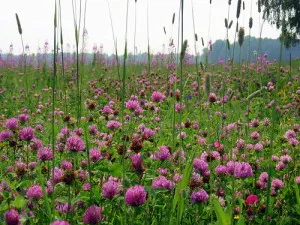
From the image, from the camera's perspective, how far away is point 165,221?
1.50 m

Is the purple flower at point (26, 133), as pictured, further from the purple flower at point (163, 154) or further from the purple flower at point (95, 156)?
the purple flower at point (163, 154)

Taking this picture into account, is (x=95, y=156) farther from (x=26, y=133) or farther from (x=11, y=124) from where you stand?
(x=11, y=124)

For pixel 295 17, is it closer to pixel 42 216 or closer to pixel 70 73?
pixel 70 73

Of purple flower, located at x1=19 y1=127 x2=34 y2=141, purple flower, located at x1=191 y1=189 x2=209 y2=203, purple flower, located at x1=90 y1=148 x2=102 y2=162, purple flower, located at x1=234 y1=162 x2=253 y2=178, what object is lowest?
purple flower, located at x1=191 y1=189 x2=209 y2=203

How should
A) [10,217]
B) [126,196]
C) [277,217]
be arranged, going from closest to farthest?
1. [10,217]
2. [126,196]
3. [277,217]

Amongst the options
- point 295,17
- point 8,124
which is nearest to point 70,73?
point 8,124

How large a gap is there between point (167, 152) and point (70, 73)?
7329mm

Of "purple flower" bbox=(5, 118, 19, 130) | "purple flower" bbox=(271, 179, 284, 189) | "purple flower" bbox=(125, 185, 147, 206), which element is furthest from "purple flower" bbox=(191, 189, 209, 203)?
"purple flower" bbox=(5, 118, 19, 130)

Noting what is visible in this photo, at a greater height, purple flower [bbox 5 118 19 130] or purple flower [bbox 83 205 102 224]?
purple flower [bbox 5 118 19 130]

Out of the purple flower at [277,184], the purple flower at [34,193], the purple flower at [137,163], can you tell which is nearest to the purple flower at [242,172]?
the purple flower at [277,184]

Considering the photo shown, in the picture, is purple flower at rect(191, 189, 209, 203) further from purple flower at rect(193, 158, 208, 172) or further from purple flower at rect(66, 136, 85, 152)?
purple flower at rect(66, 136, 85, 152)

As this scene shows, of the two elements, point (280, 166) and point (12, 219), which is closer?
point (12, 219)

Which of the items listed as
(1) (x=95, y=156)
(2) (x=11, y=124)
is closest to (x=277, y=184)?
(1) (x=95, y=156)

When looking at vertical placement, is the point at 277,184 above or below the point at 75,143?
below
